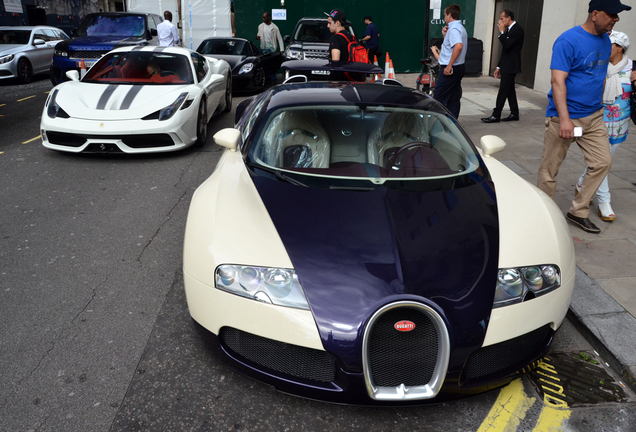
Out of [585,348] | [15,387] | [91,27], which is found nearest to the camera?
[15,387]

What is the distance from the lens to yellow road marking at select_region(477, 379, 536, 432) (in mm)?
2396

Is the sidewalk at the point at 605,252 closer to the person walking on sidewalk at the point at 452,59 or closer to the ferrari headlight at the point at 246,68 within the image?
the person walking on sidewalk at the point at 452,59

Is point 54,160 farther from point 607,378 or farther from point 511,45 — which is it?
point 511,45

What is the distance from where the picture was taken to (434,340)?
2.26m

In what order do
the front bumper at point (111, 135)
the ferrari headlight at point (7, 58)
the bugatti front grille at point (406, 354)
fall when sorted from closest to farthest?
1. the bugatti front grille at point (406, 354)
2. the front bumper at point (111, 135)
3. the ferrari headlight at point (7, 58)

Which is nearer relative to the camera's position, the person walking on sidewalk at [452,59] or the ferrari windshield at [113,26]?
the person walking on sidewalk at [452,59]

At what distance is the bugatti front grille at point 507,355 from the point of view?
2330 millimetres

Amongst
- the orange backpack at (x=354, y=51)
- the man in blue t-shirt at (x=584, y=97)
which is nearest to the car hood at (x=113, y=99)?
the orange backpack at (x=354, y=51)

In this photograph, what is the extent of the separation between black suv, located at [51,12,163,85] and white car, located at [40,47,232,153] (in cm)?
415

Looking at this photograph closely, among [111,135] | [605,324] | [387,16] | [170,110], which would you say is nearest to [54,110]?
[111,135]

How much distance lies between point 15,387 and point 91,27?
11930 millimetres

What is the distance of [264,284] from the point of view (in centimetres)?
239

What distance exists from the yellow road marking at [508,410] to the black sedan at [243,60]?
10.4 meters

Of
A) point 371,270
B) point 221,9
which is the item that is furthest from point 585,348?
point 221,9
